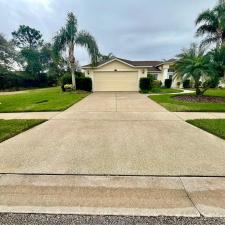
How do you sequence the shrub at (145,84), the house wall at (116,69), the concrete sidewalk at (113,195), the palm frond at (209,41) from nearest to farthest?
the concrete sidewalk at (113,195), the shrub at (145,84), the house wall at (116,69), the palm frond at (209,41)

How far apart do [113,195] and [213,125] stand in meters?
5.13

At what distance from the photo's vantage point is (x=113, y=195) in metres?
2.70

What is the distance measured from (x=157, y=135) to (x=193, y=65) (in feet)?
32.2

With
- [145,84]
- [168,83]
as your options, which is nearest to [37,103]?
[145,84]

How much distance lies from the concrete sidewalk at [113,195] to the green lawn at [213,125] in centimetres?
291

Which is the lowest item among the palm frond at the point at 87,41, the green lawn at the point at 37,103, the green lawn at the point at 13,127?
the green lawn at the point at 13,127

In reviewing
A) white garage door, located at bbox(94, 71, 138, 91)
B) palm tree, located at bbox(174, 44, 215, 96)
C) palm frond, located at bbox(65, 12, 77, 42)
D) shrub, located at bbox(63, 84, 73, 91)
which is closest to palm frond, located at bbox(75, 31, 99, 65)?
palm frond, located at bbox(65, 12, 77, 42)

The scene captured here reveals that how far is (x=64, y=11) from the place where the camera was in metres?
18.0

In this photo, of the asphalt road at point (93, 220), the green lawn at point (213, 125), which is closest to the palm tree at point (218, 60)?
the green lawn at point (213, 125)

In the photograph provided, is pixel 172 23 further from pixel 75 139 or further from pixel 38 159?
pixel 38 159

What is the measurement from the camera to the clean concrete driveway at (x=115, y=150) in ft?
11.5

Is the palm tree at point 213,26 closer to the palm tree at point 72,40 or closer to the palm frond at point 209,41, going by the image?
the palm frond at point 209,41

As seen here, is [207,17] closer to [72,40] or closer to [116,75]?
[116,75]

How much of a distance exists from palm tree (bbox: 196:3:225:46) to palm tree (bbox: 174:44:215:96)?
9.09m
